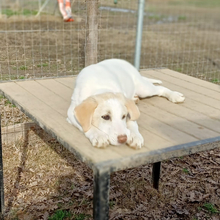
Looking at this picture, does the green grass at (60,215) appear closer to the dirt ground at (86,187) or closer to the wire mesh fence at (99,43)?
the dirt ground at (86,187)

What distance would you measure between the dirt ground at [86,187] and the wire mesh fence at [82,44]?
1.62 ft

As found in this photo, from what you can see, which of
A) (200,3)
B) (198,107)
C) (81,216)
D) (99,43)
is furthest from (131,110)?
(200,3)

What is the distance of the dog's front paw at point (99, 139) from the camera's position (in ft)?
7.13

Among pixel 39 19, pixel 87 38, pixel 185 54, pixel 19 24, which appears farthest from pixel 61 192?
pixel 39 19

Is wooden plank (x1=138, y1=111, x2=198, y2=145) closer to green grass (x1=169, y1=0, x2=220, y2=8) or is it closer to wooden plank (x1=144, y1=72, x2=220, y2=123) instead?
wooden plank (x1=144, y1=72, x2=220, y2=123)

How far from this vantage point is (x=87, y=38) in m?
4.48

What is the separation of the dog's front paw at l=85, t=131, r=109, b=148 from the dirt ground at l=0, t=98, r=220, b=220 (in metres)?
1.02

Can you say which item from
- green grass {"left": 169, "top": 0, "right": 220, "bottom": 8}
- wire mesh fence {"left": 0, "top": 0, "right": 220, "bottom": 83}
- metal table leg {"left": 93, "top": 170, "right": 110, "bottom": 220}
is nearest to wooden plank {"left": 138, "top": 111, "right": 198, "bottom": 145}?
metal table leg {"left": 93, "top": 170, "right": 110, "bottom": 220}

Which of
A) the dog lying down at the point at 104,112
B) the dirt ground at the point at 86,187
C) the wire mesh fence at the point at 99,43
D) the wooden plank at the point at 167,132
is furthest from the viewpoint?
the wire mesh fence at the point at 99,43

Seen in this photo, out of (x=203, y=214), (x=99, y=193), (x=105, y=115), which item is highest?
(x=105, y=115)

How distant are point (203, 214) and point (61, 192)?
1250mm

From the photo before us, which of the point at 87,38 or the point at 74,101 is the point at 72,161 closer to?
the point at 74,101

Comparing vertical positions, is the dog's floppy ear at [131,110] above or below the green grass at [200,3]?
above

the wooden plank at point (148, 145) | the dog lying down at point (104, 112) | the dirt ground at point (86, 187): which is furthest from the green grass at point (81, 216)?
the wooden plank at point (148, 145)
